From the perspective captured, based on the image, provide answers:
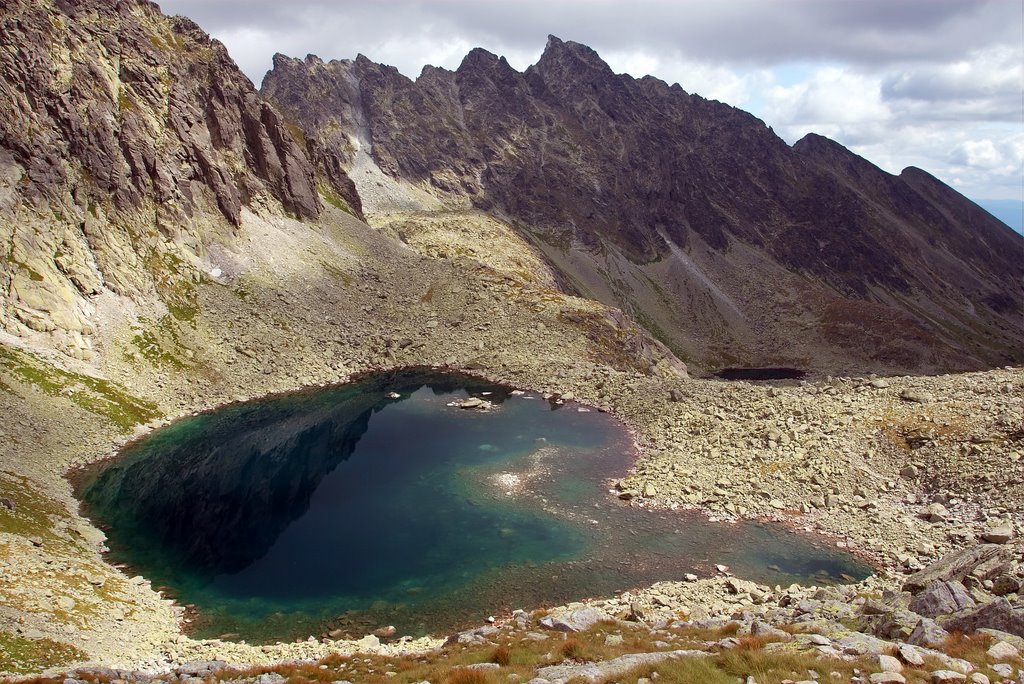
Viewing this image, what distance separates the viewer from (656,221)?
182750 mm

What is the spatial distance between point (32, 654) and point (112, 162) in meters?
68.6

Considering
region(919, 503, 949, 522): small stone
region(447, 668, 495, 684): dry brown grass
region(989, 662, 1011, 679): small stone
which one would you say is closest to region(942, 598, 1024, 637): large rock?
region(989, 662, 1011, 679): small stone

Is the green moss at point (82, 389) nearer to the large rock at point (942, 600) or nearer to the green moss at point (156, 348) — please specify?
the green moss at point (156, 348)

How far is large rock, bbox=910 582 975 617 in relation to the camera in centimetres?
2550

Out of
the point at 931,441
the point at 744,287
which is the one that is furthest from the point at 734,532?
the point at 744,287

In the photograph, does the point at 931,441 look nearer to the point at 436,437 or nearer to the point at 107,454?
the point at 436,437

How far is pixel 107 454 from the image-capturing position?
5509 cm

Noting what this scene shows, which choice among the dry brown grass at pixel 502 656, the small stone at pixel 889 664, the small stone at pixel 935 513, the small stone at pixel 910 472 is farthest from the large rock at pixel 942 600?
the small stone at pixel 910 472

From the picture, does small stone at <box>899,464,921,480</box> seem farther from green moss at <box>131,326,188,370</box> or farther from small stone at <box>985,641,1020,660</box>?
green moss at <box>131,326,188,370</box>

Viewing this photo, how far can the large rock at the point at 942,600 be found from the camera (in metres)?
25.5

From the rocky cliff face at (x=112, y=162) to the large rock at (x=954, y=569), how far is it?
69160 millimetres

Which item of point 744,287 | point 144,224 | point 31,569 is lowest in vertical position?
point 31,569

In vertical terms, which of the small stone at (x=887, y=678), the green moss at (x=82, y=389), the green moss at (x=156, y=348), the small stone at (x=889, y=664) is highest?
the green moss at (x=156, y=348)

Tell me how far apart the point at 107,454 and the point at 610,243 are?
131020 mm
